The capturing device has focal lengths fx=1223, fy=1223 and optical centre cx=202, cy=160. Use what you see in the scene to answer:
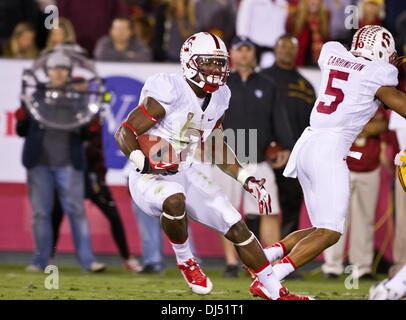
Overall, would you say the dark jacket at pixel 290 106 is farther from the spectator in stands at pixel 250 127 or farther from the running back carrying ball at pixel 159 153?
the running back carrying ball at pixel 159 153

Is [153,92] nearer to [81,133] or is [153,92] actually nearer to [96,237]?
[81,133]

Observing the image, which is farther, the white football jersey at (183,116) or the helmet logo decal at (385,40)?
the helmet logo decal at (385,40)

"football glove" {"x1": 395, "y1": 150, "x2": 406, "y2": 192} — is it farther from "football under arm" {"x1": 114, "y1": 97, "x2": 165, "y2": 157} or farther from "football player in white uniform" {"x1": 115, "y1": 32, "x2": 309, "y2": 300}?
"football under arm" {"x1": 114, "y1": 97, "x2": 165, "y2": 157}

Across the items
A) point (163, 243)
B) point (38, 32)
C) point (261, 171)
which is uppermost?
point (38, 32)

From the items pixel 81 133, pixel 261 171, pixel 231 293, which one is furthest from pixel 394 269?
pixel 81 133

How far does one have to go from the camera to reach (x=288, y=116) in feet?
33.4

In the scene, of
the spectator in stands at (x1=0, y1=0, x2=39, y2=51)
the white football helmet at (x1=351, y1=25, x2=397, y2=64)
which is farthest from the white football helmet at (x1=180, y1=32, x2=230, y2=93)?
the spectator in stands at (x1=0, y1=0, x2=39, y2=51)

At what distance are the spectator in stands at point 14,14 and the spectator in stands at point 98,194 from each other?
211 centimetres

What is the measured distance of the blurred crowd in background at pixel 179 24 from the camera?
1126 cm

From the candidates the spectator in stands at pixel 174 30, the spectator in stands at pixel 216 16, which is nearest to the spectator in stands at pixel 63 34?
the spectator in stands at pixel 174 30

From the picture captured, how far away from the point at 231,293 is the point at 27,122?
2.76 metres

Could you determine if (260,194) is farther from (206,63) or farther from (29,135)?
(29,135)

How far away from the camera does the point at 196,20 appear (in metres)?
11.7

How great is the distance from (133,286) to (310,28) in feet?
12.6
